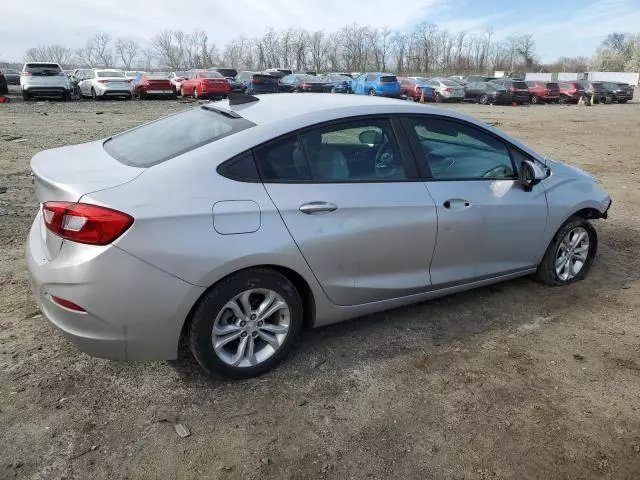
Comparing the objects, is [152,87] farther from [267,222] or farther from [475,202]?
[267,222]

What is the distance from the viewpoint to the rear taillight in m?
2.50

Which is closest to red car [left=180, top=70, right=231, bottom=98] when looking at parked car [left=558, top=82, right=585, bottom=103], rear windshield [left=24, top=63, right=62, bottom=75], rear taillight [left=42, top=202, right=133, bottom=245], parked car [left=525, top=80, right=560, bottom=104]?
rear windshield [left=24, top=63, right=62, bottom=75]

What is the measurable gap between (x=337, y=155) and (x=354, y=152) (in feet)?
0.50

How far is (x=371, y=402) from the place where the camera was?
9.46ft

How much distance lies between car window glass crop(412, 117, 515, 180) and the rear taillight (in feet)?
6.59

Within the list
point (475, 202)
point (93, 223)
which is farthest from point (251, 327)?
point (475, 202)

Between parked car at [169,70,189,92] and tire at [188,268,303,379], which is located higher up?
parked car at [169,70,189,92]

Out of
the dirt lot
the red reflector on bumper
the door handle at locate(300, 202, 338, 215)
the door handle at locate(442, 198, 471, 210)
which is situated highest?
the door handle at locate(300, 202, 338, 215)

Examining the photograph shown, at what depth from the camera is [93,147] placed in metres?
3.50

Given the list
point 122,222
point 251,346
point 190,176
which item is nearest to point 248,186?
point 190,176

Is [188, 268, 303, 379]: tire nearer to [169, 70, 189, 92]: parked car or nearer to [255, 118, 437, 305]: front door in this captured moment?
[255, 118, 437, 305]: front door

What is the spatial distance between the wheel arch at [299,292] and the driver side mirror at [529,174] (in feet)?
6.28

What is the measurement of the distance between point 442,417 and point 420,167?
1588 millimetres

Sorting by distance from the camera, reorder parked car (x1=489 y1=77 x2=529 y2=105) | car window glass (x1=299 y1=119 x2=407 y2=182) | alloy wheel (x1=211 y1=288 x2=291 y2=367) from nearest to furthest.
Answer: alloy wheel (x1=211 y1=288 x2=291 y2=367) < car window glass (x1=299 y1=119 x2=407 y2=182) < parked car (x1=489 y1=77 x2=529 y2=105)
